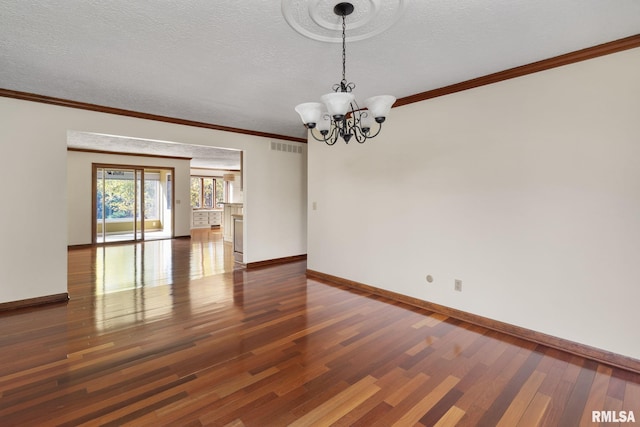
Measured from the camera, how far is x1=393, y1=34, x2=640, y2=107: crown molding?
2.43m

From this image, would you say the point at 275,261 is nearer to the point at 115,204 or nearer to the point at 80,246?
the point at 80,246

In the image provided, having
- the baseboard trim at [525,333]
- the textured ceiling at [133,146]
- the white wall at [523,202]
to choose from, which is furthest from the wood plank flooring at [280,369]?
the textured ceiling at [133,146]

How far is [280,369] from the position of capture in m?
2.40

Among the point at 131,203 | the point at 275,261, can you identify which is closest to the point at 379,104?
the point at 275,261

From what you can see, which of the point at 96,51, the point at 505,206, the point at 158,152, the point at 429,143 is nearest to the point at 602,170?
the point at 505,206

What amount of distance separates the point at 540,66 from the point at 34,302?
6081mm

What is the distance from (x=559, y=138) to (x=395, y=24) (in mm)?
1814

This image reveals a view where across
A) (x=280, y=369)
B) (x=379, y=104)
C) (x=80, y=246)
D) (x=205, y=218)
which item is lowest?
(x=280, y=369)

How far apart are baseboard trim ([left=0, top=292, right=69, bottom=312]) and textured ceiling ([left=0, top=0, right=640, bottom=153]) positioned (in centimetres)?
248

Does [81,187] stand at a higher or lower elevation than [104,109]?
lower

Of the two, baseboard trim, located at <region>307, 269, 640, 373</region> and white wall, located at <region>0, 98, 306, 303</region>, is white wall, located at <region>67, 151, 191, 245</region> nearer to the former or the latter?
white wall, located at <region>0, 98, 306, 303</region>

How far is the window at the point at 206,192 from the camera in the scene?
13.0m

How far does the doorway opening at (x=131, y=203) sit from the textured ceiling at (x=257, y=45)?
5577mm

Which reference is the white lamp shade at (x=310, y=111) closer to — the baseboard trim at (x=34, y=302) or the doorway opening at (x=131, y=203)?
the baseboard trim at (x=34, y=302)
